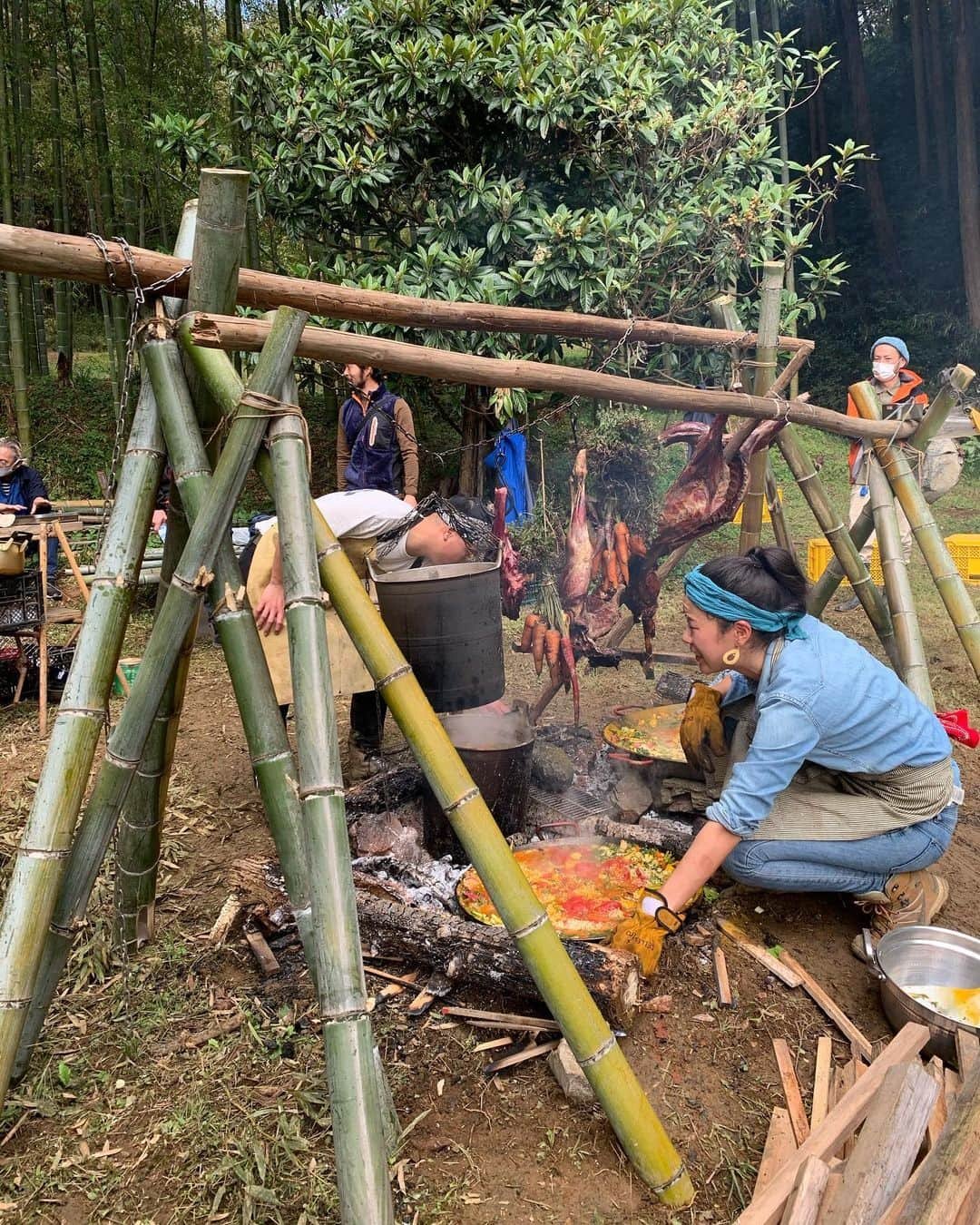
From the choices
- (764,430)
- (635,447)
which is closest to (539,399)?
(635,447)

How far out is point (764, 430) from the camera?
4.61 metres

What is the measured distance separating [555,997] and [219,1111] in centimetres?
125

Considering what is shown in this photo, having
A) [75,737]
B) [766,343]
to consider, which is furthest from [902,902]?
[75,737]

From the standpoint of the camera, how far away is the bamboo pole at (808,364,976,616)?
464 centimetres

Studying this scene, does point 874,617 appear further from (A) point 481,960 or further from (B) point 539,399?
(B) point 539,399

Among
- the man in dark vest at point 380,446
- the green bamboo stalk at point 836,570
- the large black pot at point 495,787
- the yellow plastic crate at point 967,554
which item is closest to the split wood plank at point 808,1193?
the large black pot at point 495,787

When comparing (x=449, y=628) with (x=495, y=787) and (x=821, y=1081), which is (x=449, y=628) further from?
(x=821, y=1081)

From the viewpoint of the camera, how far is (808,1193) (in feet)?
6.92

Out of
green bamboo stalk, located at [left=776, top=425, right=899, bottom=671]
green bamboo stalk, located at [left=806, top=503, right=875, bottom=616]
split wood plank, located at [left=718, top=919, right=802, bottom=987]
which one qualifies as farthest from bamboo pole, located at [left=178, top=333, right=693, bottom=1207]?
green bamboo stalk, located at [left=806, top=503, right=875, bottom=616]

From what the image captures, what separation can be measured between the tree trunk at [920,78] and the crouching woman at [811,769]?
61.0ft

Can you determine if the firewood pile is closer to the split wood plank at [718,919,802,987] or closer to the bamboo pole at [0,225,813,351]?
the split wood plank at [718,919,802,987]

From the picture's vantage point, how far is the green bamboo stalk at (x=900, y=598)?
4.52m

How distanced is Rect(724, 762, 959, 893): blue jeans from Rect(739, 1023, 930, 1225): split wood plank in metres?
0.81

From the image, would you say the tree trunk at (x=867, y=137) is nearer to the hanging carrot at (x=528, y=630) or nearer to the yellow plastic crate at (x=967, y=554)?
the yellow plastic crate at (x=967, y=554)
